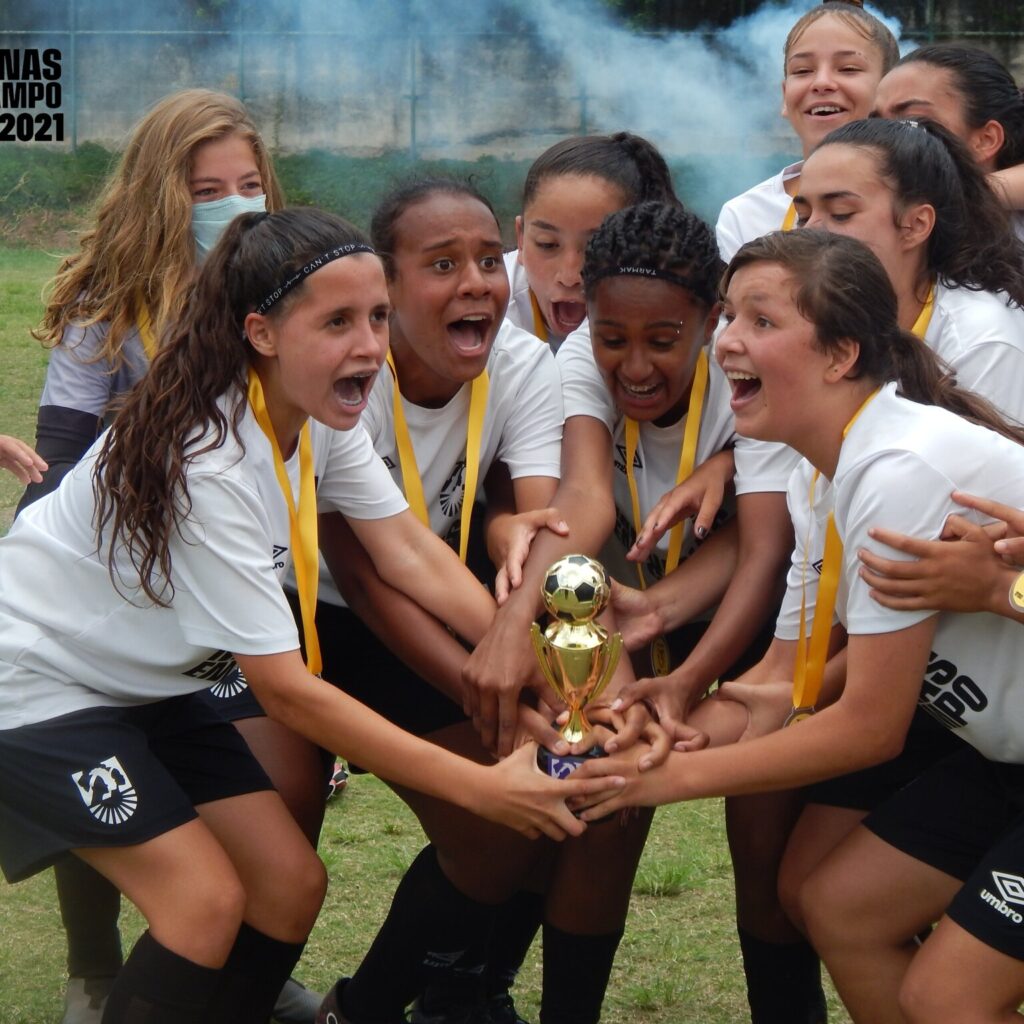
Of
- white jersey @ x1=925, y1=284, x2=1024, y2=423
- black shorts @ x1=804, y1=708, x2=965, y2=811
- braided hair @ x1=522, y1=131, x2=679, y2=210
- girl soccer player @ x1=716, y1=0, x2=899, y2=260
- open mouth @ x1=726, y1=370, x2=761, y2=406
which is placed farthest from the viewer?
girl soccer player @ x1=716, y1=0, x2=899, y2=260

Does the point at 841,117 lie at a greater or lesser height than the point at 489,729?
greater

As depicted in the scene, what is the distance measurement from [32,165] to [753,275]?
17.1 metres

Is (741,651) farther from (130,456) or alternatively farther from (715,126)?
(715,126)

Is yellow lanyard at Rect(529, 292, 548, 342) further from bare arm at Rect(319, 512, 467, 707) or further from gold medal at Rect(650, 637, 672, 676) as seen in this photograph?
gold medal at Rect(650, 637, 672, 676)

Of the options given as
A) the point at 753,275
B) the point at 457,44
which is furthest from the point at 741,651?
the point at 457,44

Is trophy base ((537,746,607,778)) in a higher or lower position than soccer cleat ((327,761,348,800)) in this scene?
higher

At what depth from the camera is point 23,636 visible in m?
3.22

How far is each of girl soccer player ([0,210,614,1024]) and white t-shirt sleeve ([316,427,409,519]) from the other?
0.17 meters

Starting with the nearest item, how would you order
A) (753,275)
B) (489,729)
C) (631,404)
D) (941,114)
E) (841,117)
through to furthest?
1. (753,275)
2. (489,729)
3. (631,404)
4. (941,114)
5. (841,117)

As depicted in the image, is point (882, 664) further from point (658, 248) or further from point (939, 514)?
point (658, 248)

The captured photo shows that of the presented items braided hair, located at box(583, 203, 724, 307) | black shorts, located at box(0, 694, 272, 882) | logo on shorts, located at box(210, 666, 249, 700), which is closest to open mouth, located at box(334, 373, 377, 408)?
braided hair, located at box(583, 203, 724, 307)

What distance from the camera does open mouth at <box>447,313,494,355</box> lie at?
375 centimetres

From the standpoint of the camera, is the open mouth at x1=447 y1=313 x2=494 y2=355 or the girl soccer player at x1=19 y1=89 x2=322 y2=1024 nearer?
the open mouth at x1=447 y1=313 x2=494 y2=355

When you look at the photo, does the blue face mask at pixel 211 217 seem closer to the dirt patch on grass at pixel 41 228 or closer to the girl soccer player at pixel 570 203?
the girl soccer player at pixel 570 203
